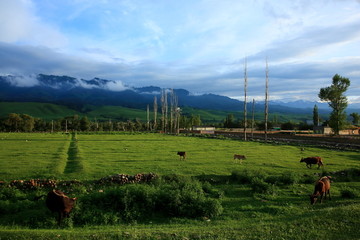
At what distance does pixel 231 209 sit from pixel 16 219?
10261mm

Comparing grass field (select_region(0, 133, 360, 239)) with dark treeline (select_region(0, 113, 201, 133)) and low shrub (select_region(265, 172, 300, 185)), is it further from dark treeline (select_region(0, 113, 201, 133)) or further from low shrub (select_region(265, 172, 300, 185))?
dark treeline (select_region(0, 113, 201, 133))

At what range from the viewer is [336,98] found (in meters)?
64.7

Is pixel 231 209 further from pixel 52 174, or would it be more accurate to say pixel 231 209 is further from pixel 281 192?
pixel 52 174

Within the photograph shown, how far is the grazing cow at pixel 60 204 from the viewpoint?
11781 millimetres

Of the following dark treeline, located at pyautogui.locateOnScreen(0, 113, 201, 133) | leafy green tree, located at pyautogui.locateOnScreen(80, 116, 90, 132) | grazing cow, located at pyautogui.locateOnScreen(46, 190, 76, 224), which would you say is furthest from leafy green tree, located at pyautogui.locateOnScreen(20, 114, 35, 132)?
grazing cow, located at pyautogui.locateOnScreen(46, 190, 76, 224)

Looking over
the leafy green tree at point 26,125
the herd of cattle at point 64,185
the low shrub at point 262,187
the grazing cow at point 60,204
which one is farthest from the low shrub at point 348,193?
the leafy green tree at point 26,125

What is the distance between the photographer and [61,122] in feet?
444

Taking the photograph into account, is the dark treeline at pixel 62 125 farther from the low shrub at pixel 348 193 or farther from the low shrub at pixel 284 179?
the low shrub at pixel 348 193

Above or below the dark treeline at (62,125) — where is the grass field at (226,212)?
below

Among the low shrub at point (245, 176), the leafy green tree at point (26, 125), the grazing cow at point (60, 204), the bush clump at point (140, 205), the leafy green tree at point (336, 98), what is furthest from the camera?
the leafy green tree at point (26, 125)

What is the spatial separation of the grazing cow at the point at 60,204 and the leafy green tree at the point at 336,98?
6486 cm

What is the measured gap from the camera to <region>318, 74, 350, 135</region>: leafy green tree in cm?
6234

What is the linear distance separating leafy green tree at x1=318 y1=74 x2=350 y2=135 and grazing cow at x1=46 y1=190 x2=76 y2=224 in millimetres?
64855

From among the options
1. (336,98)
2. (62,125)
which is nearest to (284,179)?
(336,98)
